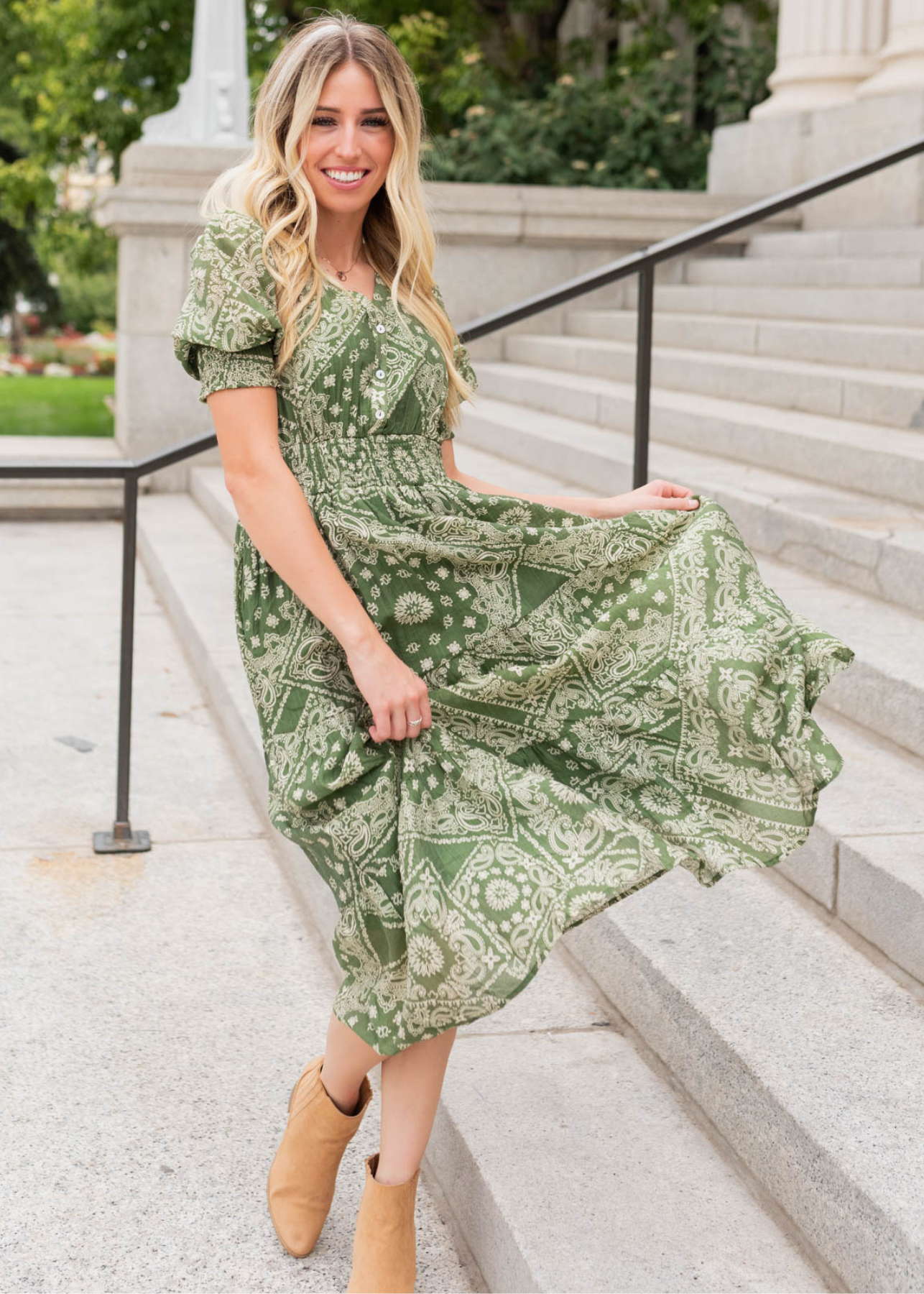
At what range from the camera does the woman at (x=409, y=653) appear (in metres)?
2.15

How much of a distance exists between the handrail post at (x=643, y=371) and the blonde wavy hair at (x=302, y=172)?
2043 mm

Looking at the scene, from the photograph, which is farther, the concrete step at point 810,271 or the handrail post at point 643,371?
the concrete step at point 810,271

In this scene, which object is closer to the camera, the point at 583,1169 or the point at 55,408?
the point at 583,1169

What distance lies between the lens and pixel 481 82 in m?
12.7

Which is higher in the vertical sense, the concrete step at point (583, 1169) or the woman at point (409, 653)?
the woman at point (409, 653)

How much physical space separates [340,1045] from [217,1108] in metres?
0.61

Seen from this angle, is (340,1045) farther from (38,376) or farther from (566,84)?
(38,376)

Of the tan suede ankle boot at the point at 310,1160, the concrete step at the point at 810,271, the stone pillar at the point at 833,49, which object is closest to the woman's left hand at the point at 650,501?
the tan suede ankle boot at the point at 310,1160

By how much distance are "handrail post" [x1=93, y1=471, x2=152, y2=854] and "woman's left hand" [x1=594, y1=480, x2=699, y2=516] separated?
5.52 feet

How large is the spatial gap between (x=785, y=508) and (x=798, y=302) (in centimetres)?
267

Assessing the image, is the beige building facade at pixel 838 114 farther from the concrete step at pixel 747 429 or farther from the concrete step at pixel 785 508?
the concrete step at pixel 785 508

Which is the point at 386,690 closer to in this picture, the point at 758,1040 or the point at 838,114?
the point at 758,1040

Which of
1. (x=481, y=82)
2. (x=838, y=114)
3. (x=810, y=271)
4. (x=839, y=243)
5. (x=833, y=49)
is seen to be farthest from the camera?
(x=481, y=82)

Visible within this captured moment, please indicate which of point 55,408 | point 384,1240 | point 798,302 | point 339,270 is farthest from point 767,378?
point 55,408
